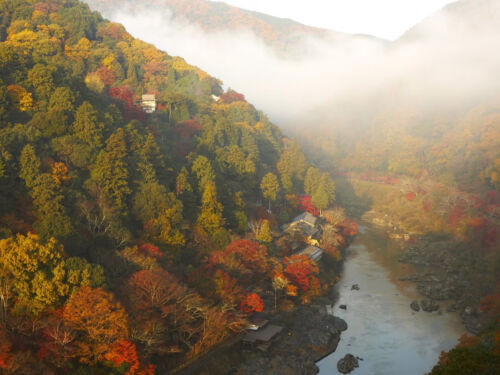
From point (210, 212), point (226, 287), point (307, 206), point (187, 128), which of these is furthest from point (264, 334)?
point (187, 128)

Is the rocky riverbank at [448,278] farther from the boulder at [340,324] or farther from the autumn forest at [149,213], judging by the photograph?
the boulder at [340,324]

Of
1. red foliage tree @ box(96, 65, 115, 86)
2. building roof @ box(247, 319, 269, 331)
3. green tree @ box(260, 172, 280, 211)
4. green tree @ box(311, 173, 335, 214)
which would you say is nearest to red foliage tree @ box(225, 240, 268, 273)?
building roof @ box(247, 319, 269, 331)

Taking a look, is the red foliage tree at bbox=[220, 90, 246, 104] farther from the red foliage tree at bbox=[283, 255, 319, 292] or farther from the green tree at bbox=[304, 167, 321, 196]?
the red foliage tree at bbox=[283, 255, 319, 292]

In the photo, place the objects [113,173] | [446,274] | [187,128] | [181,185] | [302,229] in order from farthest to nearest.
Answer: [187,128] < [302,229] < [446,274] < [181,185] < [113,173]

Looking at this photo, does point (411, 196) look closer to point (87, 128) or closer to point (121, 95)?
point (121, 95)

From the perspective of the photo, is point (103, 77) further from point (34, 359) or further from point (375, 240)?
→ point (34, 359)
